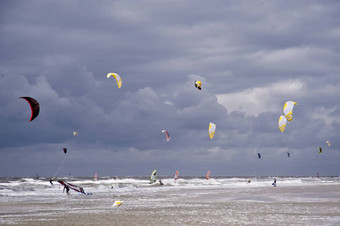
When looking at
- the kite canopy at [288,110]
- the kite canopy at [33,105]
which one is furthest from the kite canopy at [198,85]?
the kite canopy at [33,105]

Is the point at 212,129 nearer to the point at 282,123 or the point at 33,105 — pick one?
the point at 282,123

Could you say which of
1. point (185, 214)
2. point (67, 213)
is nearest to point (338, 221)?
point (185, 214)

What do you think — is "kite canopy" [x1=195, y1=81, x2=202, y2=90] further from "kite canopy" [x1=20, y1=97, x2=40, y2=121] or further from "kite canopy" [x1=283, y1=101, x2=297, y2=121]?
"kite canopy" [x1=20, y1=97, x2=40, y2=121]

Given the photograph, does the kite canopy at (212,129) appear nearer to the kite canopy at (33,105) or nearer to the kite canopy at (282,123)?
the kite canopy at (282,123)

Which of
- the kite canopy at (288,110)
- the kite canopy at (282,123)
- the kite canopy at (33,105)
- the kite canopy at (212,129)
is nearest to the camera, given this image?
the kite canopy at (33,105)

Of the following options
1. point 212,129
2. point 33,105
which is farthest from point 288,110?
point 33,105

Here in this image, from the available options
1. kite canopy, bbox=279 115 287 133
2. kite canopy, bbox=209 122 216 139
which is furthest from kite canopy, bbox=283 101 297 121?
kite canopy, bbox=209 122 216 139

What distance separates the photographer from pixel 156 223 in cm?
1587

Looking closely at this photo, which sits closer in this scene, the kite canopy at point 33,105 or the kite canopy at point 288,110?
the kite canopy at point 33,105

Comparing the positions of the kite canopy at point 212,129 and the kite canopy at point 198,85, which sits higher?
the kite canopy at point 198,85

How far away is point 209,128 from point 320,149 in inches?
1123

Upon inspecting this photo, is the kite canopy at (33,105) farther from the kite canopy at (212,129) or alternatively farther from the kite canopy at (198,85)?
the kite canopy at (212,129)

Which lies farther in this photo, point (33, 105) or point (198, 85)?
point (198, 85)

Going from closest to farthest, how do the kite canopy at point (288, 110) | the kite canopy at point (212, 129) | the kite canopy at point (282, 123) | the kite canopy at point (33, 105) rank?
the kite canopy at point (33, 105) → the kite canopy at point (288, 110) → the kite canopy at point (282, 123) → the kite canopy at point (212, 129)
